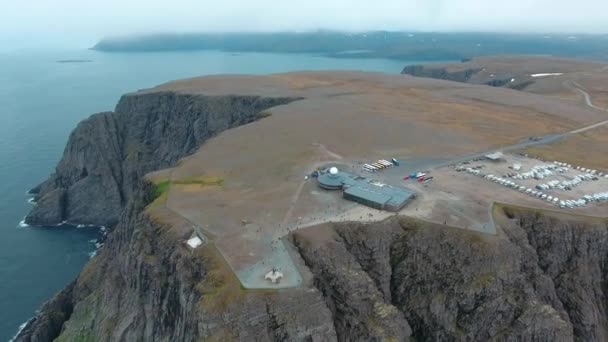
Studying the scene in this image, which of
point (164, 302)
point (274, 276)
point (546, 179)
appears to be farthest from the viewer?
point (546, 179)

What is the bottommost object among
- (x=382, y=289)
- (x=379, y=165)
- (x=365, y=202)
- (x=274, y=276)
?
(x=382, y=289)

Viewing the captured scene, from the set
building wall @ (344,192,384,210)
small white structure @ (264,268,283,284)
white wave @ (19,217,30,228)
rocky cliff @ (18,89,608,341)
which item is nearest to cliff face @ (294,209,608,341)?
rocky cliff @ (18,89,608,341)

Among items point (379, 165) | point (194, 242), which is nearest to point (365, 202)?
point (379, 165)

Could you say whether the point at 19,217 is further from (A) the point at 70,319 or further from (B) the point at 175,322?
(B) the point at 175,322

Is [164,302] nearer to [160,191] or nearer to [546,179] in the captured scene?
[160,191]

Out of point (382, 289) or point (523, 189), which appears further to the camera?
point (523, 189)

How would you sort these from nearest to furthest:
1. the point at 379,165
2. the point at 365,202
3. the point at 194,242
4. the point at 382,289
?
the point at 382,289 → the point at 194,242 → the point at 365,202 → the point at 379,165

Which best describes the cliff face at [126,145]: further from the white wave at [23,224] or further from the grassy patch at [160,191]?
the grassy patch at [160,191]

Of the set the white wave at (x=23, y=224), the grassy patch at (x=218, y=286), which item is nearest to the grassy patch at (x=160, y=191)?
the grassy patch at (x=218, y=286)

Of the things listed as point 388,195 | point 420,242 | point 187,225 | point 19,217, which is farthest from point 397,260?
point 19,217
